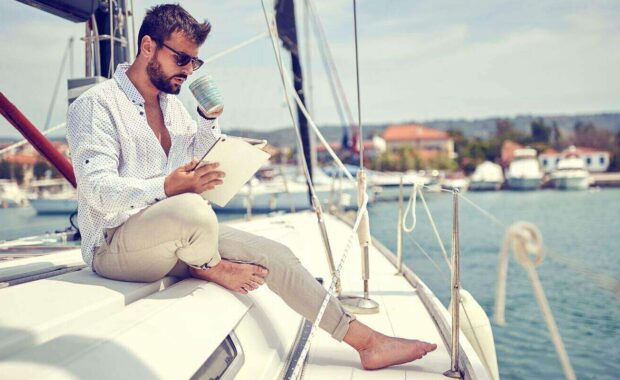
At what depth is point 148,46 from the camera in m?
1.77

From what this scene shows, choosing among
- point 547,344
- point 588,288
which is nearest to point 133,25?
point 547,344

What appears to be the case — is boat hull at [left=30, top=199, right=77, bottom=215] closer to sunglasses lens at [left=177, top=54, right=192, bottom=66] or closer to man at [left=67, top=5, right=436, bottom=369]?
man at [left=67, top=5, right=436, bottom=369]

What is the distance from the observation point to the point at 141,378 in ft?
3.81

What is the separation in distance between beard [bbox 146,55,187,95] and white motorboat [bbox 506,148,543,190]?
2179 inches

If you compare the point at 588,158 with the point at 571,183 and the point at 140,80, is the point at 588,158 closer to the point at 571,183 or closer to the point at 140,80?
the point at 571,183

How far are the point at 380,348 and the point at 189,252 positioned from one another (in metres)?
0.65

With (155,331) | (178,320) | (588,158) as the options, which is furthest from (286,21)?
(588,158)

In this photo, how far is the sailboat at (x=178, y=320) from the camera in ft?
3.75

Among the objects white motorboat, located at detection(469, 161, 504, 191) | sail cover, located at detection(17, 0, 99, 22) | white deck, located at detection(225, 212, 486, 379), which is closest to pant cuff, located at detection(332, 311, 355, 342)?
white deck, located at detection(225, 212, 486, 379)

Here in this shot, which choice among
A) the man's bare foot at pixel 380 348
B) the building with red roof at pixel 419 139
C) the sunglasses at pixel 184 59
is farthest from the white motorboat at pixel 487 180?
the sunglasses at pixel 184 59

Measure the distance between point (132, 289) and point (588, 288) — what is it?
8.28 meters

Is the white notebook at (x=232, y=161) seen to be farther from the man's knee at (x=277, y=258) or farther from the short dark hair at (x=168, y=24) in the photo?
the short dark hair at (x=168, y=24)

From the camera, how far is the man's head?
1.75m

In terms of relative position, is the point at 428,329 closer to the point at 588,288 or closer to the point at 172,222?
the point at 172,222
